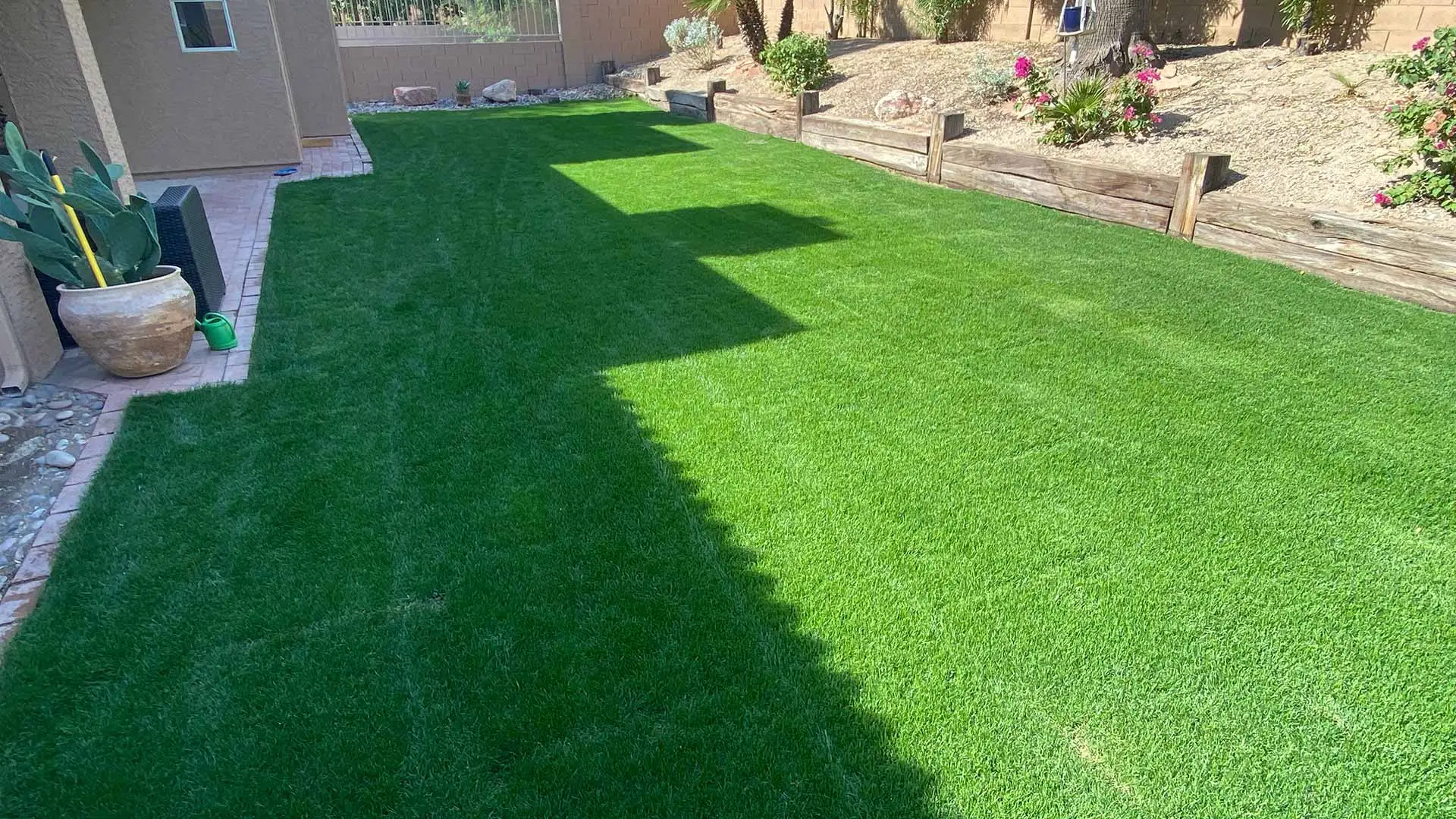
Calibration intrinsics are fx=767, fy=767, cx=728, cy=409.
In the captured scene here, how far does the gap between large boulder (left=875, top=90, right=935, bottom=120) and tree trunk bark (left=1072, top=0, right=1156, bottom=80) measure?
1.90 meters

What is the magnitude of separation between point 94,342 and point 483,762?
3.19m

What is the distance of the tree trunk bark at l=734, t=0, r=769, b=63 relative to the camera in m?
13.3

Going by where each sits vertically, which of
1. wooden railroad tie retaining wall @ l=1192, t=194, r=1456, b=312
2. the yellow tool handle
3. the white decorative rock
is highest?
the yellow tool handle

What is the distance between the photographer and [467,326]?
4.41 metres

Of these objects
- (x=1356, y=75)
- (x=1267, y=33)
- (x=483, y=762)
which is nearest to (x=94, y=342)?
(x=483, y=762)

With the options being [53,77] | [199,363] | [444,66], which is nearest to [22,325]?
[199,363]

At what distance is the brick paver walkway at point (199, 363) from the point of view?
254 centimetres

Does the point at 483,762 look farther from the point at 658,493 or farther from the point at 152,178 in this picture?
the point at 152,178

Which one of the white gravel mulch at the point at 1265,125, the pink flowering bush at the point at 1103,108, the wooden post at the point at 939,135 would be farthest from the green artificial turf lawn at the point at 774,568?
the wooden post at the point at 939,135

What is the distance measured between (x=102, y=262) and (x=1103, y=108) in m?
7.53

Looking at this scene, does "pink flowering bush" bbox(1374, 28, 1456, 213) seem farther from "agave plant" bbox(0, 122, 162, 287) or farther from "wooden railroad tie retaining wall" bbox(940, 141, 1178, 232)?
"agave plant" bbox(0, 122, 162, 287)

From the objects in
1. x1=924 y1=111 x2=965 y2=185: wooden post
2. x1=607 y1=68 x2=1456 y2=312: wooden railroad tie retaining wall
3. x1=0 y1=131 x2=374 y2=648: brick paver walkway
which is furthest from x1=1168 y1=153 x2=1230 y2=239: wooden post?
x1=0 y1=131 x2=374 y2=648: brick paver walkway


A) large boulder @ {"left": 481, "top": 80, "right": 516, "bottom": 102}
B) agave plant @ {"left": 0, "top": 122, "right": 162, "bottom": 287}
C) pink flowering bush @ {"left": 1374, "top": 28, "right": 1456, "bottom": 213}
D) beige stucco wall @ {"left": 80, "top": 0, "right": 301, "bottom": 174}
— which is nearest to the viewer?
agave plant @ {"left": 0, "top": 122, "right": 162, "bottom": 287}

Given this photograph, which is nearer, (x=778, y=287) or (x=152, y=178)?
(x=778, y=287)
